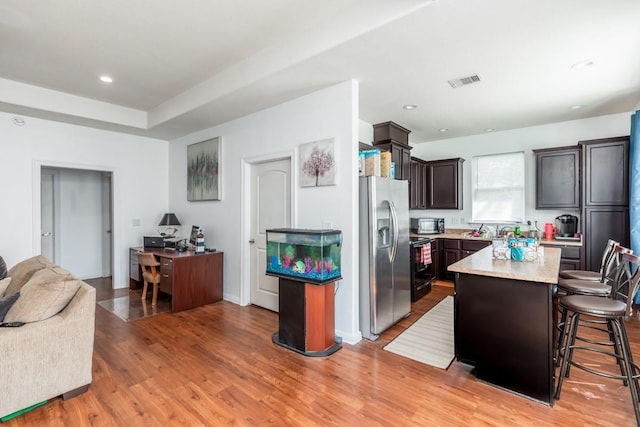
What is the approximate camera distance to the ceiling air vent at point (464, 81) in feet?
10.2

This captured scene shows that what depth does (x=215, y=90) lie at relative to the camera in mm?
3557

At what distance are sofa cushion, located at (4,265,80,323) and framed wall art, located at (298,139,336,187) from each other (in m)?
2.18

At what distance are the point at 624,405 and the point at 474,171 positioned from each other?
4.15 metres

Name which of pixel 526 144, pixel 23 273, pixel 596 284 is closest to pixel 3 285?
pixel 23 273

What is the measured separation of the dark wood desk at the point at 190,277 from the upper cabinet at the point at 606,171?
16.8ft

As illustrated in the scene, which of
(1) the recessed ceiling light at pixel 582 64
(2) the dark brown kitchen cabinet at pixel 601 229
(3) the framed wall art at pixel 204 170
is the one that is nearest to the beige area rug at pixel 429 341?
(2) the dark brown kitchen cabinet at pixel 601 229

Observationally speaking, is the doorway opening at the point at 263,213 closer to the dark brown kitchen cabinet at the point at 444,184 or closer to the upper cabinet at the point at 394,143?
the upper cabinet at the point at 394,143

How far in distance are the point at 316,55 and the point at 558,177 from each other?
4.14 m

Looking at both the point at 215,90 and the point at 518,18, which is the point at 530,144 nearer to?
the point at 518,18

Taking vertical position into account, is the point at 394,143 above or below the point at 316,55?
below

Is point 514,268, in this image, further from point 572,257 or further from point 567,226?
point 567,226

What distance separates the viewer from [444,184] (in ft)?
18.7

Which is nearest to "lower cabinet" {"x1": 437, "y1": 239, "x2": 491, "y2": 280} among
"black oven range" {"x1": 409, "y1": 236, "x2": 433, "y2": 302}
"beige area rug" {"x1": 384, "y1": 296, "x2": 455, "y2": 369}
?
"black oven range" {"x1": 409, "y1": 236, "x2": 433, "y2": 302}

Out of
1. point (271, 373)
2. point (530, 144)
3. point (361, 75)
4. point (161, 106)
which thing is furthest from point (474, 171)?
point (161, 106)
